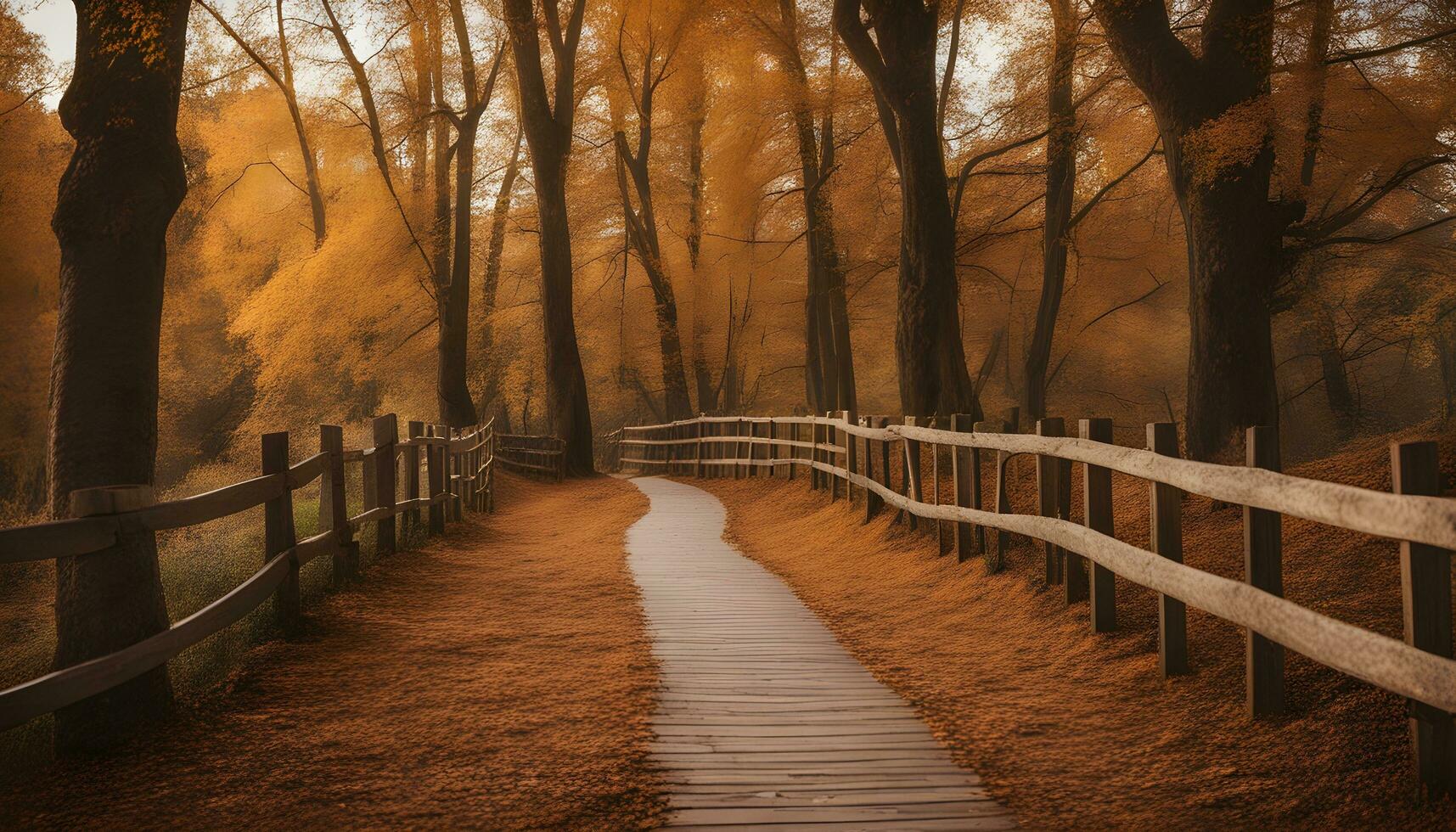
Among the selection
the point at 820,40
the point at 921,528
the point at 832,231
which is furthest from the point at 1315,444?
the point at 921,528

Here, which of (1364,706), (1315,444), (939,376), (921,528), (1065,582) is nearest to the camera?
(1364,706)

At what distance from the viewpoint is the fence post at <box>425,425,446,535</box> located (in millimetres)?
11938

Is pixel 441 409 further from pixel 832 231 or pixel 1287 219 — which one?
pixel 1287 219

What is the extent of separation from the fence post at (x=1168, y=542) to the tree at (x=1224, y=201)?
138 inches

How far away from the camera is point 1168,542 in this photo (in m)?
5.38

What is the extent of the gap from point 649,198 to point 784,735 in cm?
2537

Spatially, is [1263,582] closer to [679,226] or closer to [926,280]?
[926,280]

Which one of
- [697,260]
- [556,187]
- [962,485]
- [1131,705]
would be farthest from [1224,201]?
[697,260]

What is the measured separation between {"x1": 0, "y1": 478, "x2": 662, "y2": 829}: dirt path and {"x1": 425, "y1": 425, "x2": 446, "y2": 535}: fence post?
3612 mm

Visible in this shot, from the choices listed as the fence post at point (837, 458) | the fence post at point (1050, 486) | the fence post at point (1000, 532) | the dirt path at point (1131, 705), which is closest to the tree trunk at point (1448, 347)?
the fence post at point (1000, 532)

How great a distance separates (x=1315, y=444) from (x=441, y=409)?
71.7 feet

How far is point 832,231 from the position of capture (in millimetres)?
23469

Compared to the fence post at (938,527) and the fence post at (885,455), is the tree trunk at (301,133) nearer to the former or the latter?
the fence post at (885,455)

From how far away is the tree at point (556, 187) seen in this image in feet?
73.6
